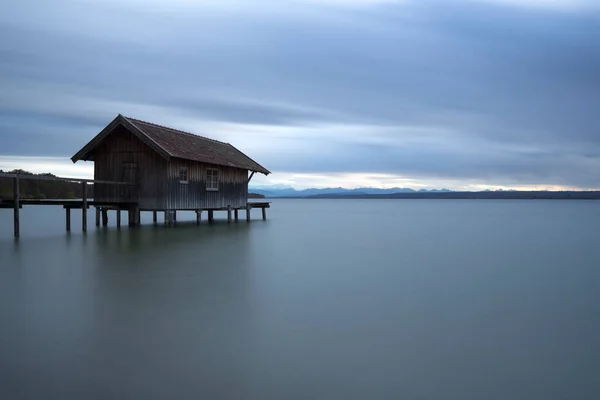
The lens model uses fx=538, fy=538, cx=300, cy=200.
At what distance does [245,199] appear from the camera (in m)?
37.0

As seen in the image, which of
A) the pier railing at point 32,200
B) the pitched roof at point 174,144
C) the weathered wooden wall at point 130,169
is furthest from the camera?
the weathered wooden wall at point 130,169

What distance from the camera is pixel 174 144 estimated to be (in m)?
29.4

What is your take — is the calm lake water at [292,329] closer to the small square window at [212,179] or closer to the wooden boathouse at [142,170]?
the wooden boathouse at [142,170]

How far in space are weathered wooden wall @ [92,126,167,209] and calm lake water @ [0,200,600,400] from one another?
9.40 meters

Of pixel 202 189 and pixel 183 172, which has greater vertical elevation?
pixel 183 172

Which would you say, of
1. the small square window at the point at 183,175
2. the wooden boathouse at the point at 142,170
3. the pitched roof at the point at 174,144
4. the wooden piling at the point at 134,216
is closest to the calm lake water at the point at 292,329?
the wooden boathouse at the point at 142,170

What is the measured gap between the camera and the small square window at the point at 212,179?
32128mm

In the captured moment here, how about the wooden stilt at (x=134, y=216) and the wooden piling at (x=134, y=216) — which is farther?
the wooden stilt at (x=134, y=216)

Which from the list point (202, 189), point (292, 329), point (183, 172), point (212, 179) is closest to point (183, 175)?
point (183, 172)

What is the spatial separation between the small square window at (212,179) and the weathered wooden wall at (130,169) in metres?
4.40

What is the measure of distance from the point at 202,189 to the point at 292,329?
22.9 meters

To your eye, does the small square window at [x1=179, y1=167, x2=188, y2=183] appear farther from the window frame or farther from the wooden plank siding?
the wooden plank siding

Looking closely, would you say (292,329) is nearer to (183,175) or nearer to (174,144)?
(183,175)

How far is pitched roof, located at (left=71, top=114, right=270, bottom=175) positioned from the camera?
1083 inches
